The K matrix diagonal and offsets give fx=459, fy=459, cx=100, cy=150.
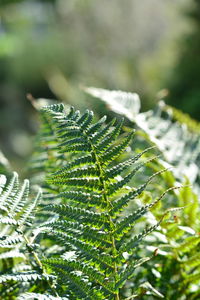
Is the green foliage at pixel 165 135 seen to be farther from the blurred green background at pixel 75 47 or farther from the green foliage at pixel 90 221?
the blurred green background at pixel 75 47

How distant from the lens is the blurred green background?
40.5 ft

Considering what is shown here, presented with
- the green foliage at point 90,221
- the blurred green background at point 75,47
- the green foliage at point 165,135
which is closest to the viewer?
the green foliage at point 90,221

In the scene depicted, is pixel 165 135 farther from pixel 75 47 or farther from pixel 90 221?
pixel 75 47

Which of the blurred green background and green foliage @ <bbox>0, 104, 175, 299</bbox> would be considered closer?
green foliage @ <bbox>0, 104, 175, 299</bbox>

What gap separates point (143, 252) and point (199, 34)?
8192mm

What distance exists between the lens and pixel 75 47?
15461mm

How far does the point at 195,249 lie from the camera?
2.13 feet

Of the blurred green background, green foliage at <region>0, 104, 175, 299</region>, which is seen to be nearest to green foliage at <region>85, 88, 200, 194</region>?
green foliage at <region>0, 104, 175, 299</region>

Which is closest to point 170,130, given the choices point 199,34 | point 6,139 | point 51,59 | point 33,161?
point 33,161

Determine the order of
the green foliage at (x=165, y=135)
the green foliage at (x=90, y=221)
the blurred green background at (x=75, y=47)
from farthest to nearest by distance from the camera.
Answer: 1. the blurred green background at (x=75, y=47)
2. the green foliage at (x=165, y=135)
3. the green foliage at (x=90, y=221)

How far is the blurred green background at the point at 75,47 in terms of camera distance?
12346 millimetres

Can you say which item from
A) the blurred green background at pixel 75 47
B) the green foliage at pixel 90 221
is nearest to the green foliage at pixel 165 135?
the green foliage at pixel 90 221

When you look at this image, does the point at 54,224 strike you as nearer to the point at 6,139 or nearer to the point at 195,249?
the point at 195,249

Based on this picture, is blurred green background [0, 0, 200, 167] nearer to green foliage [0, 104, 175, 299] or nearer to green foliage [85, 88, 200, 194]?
green foliage [85, 88, 200, 194]
